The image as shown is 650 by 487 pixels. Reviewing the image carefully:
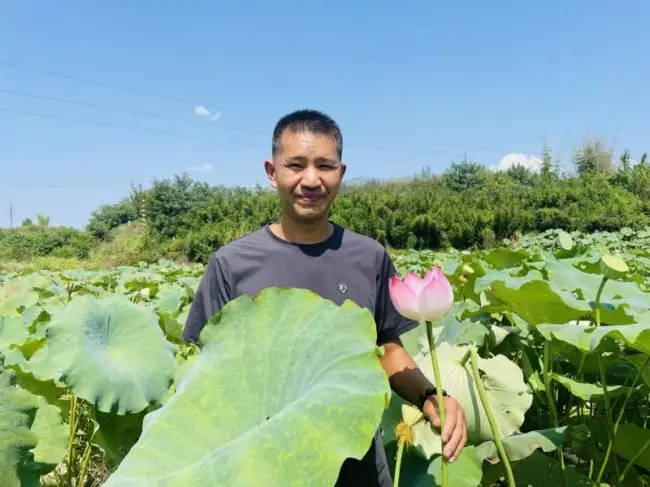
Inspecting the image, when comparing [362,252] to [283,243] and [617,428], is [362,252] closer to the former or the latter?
[283,243]

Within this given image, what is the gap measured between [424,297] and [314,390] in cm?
17

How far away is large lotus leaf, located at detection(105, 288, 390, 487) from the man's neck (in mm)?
506

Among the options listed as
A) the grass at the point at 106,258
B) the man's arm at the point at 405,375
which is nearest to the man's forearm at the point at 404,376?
the man's arm at the point at 405,375

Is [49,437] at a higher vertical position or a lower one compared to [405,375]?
lower

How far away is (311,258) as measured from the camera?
132cm

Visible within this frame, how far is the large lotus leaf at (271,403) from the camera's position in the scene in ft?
1.99

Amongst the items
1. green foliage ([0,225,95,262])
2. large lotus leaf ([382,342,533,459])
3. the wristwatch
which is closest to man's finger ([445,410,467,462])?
the wristwatch

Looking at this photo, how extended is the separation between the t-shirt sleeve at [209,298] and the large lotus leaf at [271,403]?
477 mm

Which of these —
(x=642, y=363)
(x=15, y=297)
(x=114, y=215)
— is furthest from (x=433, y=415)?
(x=114, y=215)

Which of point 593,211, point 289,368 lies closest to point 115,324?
point 289,368

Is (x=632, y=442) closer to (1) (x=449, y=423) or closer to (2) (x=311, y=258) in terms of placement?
(1) (x=449, y=423)

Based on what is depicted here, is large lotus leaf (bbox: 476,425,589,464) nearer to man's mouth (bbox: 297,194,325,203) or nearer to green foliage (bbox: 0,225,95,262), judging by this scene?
man's mouth (bbox: 297,194,325,203)

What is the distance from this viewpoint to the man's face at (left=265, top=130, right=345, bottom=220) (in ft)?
4.12

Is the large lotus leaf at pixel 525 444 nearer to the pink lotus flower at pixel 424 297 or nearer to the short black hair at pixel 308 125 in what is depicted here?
the pink lotus flower at pixel 424 297
